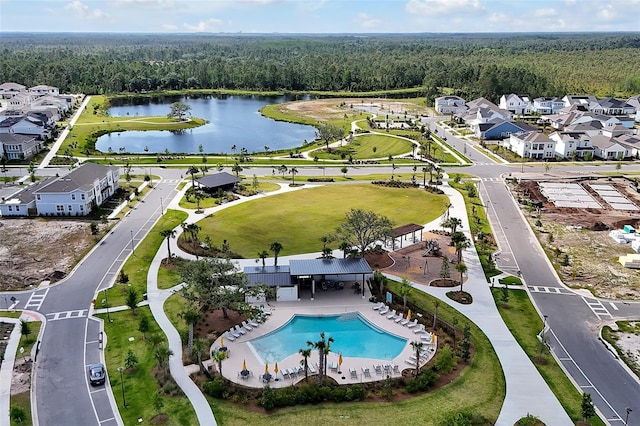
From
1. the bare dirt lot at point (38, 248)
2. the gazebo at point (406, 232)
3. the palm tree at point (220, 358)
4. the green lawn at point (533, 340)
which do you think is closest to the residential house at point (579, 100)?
the gazebo at point (406, 232)

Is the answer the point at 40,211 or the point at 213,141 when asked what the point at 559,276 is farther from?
the point at 213,141

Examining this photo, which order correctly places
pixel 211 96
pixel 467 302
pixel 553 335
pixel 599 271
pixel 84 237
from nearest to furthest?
pixel 553 335
pixel 467 302
pixel 599 271
pixel 84 237
pixel 211 96

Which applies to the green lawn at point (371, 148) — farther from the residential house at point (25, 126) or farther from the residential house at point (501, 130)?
the residential house at point (25, 126)

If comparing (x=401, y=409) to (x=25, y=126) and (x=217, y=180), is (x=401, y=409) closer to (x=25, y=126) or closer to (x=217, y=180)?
(x=217, y=180)

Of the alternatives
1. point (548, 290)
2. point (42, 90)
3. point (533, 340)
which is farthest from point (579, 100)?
point (42, 90)

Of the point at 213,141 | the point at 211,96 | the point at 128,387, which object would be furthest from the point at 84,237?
the point at 211,96

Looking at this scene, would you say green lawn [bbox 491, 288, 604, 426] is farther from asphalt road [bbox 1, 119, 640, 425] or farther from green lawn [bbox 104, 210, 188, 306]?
green lawn [bbox 104, 210, 188, 306]
